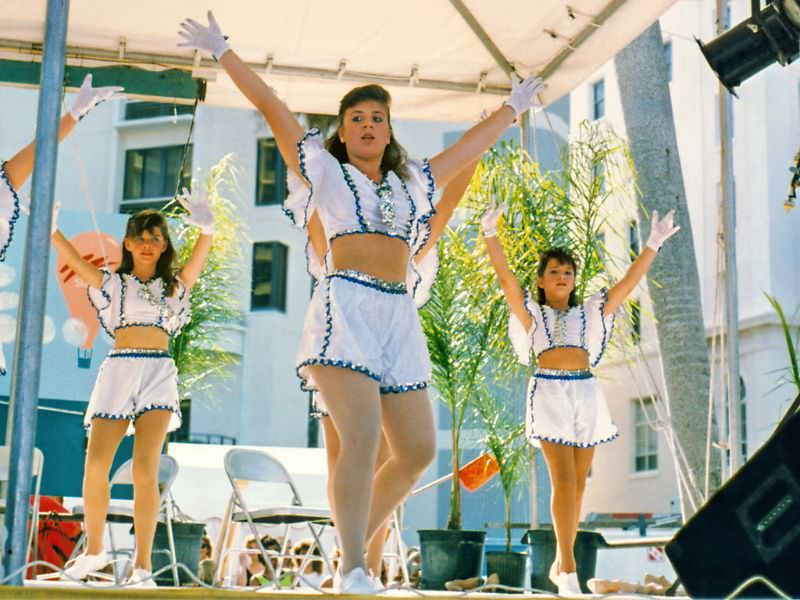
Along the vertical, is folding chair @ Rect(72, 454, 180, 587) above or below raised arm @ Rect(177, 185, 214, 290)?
below

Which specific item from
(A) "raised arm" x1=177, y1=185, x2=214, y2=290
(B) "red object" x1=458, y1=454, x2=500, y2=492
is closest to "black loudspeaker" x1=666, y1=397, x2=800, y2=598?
(A) "raised arm" x1=177, y1=185, x2=214, y2=290

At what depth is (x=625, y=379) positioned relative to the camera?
24.4 metres

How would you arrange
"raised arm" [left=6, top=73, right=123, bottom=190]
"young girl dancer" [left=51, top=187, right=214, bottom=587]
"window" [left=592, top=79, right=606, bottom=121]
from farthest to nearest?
1. "window" [left=592, top=79, right=606, bottom=121]
2. "young girl dancer" [left=51, top=187, right=214, bottom=587]
3. "raised arm" [left=6, top=73, right=123, bottom=190]

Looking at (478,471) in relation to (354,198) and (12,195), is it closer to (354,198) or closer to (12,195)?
(12,195)

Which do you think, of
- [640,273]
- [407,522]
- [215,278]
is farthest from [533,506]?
[407,522]

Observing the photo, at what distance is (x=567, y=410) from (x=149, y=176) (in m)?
23.4

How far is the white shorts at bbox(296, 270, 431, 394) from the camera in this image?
10.9 ft

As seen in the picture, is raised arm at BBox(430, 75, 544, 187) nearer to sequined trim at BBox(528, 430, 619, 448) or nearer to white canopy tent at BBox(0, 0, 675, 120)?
white canopy tent at BBox(0, 0, 675, 120)

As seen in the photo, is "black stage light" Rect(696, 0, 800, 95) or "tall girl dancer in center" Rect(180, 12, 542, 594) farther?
"black stage light" Rect(696, 0, 800, 95)

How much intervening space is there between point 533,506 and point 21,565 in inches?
181

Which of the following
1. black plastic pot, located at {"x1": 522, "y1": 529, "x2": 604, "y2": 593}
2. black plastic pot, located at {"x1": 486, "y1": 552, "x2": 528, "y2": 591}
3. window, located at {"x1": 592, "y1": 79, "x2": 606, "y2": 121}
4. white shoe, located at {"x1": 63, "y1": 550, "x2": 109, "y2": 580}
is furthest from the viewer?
window, located at {"x1": 592, "y1": 79, "x2": 606, "y2": 121}

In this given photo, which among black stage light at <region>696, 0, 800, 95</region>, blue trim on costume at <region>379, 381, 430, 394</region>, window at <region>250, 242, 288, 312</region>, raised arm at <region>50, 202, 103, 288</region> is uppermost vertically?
window at <region>250, 242, 288, 312</region>

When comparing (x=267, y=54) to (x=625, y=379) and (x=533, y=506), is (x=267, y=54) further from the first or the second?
(x=625, y=379)

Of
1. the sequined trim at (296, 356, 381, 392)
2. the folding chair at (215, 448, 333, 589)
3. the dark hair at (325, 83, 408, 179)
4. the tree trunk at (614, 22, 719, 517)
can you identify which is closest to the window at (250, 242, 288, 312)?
the tree trunk at (614, 22, 719, 517)
